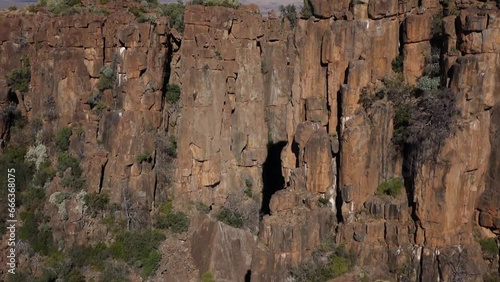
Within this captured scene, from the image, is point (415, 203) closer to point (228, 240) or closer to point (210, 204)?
point (228, 240)

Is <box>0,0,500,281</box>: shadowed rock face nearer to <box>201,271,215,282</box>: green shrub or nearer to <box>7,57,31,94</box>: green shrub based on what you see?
<box>201,271,215,282</box>: green shrub

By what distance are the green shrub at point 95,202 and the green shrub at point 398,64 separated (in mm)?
22253

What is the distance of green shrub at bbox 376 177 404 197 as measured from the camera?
31.0 meters

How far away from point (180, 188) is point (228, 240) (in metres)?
7.08

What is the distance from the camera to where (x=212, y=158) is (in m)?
42.9

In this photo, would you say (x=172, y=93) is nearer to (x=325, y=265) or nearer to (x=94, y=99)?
(x=94, y=99)

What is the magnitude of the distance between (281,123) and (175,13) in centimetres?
1390

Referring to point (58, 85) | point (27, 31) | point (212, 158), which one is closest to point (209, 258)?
point (212, 158)

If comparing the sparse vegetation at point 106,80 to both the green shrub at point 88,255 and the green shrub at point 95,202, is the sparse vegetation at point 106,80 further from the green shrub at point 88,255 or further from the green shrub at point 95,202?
the green shrub at point 88,255

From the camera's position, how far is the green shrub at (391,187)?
102 ft

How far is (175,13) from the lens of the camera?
49.2m

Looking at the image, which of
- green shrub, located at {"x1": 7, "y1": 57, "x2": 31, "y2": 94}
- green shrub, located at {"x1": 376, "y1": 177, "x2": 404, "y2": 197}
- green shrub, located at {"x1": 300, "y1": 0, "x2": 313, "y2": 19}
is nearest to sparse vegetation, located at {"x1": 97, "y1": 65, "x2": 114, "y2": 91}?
green shrub, located at {"x1": 7, "y1": 57, "x2": 31, "y2": 94}

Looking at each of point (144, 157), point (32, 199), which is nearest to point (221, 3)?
point (144, 157)

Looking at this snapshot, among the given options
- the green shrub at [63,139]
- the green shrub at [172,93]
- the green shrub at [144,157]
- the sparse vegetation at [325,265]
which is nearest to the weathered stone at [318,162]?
the sparse vegetation at [325,265]
